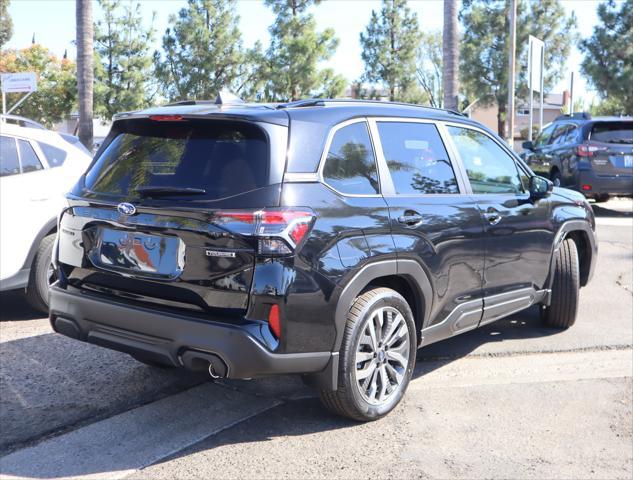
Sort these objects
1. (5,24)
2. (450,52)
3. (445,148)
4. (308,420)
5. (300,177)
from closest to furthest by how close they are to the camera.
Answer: (300,177), (308,420), (445,148), (450,52), (5,24)

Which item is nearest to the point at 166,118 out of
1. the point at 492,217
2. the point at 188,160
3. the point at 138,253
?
the point at 188,160

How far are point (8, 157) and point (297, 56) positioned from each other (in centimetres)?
2659

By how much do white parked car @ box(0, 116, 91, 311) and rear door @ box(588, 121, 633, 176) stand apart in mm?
9785

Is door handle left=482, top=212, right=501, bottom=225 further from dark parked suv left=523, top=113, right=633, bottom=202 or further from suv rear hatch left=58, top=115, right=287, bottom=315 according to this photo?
dark parked suv left=523, top=113, right=633, bottom=202

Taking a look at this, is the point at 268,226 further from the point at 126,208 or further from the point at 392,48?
the point at 392,48

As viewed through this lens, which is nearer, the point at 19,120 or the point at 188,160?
the point at 188,160

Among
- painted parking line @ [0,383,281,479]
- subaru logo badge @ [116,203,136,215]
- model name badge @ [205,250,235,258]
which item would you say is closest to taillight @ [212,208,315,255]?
model name badge @ [205,250,235,258]

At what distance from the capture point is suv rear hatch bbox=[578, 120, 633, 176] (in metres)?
13.0

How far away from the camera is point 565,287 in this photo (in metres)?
6.05

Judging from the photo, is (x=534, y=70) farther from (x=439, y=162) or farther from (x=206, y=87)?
(x=206, y=87)

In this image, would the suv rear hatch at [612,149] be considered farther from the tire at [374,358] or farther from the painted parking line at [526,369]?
the tire at [374,358]

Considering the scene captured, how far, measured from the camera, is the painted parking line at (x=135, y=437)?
11.5ft

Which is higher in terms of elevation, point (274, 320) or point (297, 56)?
point (297, 56)

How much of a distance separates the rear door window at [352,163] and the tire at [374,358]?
594 mm
